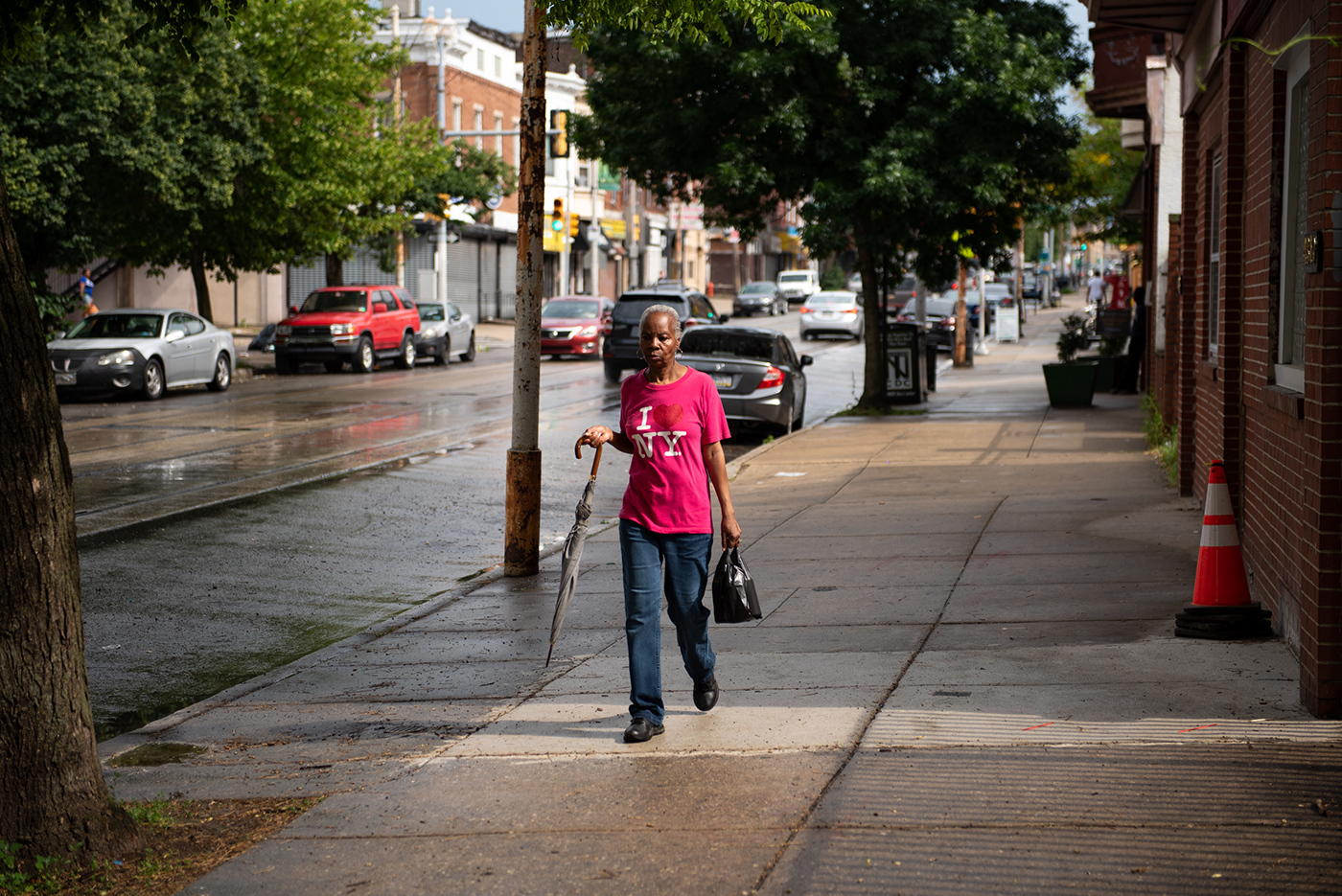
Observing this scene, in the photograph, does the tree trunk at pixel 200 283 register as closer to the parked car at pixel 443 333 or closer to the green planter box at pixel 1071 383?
the parked car at pixel 443 333

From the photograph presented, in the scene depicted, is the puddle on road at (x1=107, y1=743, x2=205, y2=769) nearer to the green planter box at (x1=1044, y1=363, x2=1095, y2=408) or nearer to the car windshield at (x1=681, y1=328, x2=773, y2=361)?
the car windshield at (x1=681, y1=328, x2=773, y2=361)

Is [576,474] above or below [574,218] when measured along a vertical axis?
below

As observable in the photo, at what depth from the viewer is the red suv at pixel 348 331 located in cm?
3041

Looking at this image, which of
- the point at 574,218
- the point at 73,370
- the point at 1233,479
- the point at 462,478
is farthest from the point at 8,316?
the point at 574,218

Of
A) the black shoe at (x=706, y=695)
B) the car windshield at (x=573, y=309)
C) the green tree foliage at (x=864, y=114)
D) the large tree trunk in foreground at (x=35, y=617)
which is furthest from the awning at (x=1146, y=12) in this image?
the car windshield at (x=573, y=309)

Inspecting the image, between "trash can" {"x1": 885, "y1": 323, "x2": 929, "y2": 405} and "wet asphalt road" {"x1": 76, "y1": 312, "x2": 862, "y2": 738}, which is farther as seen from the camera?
"trash can" {"x1": 885, "y1": 323, "x2": 929, "y2": 405}

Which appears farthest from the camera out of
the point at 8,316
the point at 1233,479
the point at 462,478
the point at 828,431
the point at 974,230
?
the point at 974,230

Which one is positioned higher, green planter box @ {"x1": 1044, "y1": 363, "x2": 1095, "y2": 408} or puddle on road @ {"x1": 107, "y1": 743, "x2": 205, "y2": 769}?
green planter box @ {"x1": 1044, "y1": 363, "x2": 1095, "y2": 408}

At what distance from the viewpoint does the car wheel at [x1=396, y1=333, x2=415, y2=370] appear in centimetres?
3231

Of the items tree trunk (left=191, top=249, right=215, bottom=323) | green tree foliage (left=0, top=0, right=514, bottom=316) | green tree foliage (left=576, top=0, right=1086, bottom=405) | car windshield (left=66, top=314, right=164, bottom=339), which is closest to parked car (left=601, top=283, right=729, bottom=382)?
green tree foliage (left=0, top=0, right=514, bottom=316)

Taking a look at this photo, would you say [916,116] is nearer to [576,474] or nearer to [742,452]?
[742,452]

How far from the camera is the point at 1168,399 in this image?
49.1ft

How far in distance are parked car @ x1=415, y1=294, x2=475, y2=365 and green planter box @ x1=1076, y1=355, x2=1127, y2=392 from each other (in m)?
15.7

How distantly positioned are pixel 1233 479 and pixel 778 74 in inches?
451
